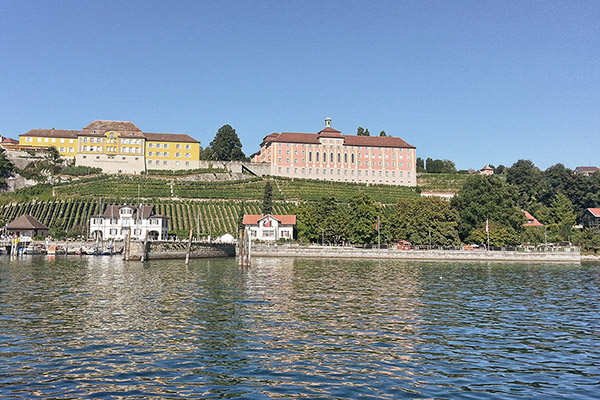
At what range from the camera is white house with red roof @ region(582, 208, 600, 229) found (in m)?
121

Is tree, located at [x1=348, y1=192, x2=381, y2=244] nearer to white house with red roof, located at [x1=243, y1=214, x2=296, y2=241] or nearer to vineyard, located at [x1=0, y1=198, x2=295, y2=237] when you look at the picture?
white house with red roof, located at [x1=243, y1=214, x2=296, y2=241]

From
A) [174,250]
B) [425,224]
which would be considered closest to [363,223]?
[425,224]

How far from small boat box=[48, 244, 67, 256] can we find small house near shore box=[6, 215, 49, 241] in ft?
36.9

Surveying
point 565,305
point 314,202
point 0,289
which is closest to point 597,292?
point 565,305

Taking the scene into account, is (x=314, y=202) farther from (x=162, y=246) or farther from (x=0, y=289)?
(x=0, y=289)

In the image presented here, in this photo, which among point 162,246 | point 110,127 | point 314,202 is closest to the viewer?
point 162,246

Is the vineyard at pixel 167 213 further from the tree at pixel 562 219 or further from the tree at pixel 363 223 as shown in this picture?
the tree at pixel 562 219

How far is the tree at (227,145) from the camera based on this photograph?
153 m

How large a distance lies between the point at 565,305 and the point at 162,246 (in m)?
60.0

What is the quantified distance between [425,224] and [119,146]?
297 ft

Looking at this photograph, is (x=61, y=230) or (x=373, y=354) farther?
(x=61, y=230)

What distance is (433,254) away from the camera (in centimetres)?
8100

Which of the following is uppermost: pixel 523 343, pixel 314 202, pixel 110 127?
pixel 110 127

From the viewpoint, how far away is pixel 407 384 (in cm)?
1521
